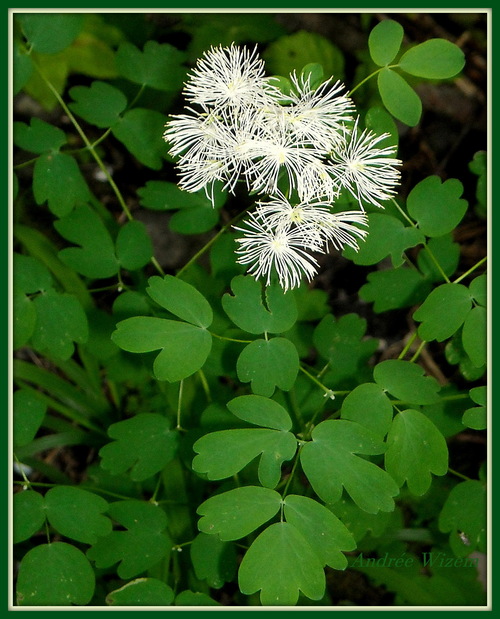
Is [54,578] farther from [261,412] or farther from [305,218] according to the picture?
[305,218]

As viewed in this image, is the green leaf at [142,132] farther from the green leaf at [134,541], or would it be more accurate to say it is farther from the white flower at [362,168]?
the green leaf at [134,541]

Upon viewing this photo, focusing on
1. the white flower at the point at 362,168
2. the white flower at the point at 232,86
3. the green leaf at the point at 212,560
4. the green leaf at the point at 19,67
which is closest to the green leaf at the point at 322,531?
the green leaf at the point at 212,560

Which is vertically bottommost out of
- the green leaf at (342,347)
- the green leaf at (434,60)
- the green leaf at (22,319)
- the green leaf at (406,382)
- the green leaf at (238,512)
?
the green leaf at (238,512)

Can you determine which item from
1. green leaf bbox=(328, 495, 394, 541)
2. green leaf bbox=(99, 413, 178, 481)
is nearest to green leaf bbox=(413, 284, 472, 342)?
green leaf bbox=(328, 495, 394, 541)

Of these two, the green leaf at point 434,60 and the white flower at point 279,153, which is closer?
the white flower at point 279,153

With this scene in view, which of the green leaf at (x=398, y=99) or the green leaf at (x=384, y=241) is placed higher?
the green leaf at (x=398, y=99)

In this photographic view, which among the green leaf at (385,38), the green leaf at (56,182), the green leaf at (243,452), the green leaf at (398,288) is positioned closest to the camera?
the green leaf at (243,452)

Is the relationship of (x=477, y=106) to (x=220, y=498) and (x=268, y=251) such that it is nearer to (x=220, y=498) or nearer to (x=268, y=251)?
(x=268, y=251)
